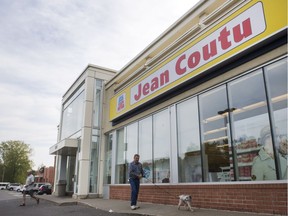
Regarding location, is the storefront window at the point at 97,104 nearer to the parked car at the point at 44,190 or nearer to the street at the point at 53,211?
the street at the point at 53,211

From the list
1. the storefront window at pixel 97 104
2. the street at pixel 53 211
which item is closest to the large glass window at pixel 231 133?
the street at pixel 53 211

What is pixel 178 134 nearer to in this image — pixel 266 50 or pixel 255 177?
pixel 255 177

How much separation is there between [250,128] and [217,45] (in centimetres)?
257

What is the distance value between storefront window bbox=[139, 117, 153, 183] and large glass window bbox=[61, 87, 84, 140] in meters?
5.90

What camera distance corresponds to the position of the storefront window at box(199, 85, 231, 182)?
288 inches

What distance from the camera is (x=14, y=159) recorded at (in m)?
71.7

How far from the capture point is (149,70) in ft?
36.2

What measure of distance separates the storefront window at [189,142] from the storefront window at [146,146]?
2.03 metres

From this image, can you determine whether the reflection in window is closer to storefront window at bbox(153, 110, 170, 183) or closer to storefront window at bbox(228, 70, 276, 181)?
storefront window at bbox(153, 110, 170, 183)

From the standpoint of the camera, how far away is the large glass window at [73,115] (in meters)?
16.8

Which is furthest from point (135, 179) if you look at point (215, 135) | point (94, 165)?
point (94, 165)

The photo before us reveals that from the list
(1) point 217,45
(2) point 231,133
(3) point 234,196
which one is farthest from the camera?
(1) point 217,45

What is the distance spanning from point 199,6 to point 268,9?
11.2 ft

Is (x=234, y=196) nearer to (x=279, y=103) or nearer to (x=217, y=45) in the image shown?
(x=279, y=103)
